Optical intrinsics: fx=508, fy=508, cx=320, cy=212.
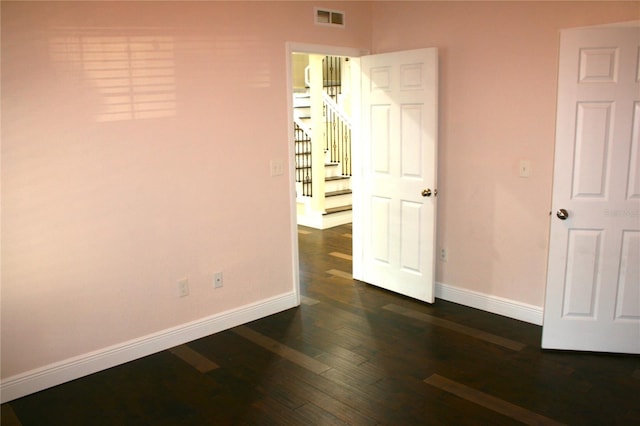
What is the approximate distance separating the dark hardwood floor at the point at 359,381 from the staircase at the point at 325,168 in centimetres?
315

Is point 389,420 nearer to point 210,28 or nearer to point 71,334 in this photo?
point 71,334

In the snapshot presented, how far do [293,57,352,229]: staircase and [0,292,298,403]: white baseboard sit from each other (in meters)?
2.92

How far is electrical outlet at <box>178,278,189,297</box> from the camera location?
139 inches

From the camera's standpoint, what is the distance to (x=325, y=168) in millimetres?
7625

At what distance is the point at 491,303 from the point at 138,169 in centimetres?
280

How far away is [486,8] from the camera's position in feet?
12.3

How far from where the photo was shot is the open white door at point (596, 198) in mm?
3010

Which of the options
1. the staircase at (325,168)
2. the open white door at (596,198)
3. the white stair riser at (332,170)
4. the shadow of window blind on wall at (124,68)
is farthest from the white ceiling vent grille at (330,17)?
the white stair riser at (332,170)

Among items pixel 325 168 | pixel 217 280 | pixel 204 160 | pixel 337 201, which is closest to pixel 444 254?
pixel 217 280

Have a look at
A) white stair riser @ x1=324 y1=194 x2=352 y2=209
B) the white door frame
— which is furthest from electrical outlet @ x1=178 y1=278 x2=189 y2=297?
white stair riser @ x1=324 y1=194 x2=352 y2=209

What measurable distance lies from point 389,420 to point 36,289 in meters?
2.10

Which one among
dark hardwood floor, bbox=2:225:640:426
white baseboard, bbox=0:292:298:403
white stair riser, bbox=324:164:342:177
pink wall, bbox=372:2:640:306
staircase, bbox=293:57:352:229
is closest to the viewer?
dark hardwood floor, bbox=2:225:640:426

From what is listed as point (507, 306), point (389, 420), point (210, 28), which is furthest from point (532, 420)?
point (210, 28)

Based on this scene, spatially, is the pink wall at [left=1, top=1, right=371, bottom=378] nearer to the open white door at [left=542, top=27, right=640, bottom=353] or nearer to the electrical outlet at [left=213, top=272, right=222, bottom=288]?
the electrical outlet at [left=213, top=272, right=222, bottom=288]
